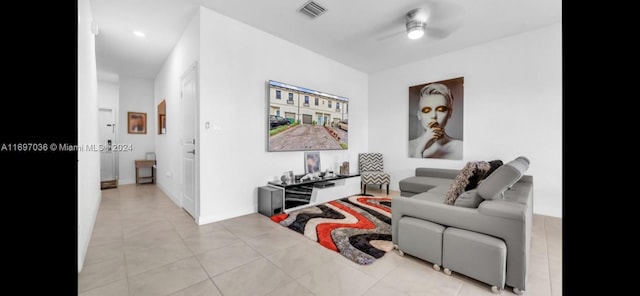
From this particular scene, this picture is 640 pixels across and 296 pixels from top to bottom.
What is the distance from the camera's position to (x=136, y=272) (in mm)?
1936

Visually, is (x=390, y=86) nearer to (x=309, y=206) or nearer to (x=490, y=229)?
(x=309, y=206)

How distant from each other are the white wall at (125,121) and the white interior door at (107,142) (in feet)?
0.48

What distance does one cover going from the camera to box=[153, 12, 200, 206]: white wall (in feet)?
10.9

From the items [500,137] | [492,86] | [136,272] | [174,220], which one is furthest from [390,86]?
[136,272]

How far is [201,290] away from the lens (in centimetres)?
171

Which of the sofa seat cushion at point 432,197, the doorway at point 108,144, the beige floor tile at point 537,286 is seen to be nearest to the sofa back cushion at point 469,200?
the sofa seat cushion at point 432,197

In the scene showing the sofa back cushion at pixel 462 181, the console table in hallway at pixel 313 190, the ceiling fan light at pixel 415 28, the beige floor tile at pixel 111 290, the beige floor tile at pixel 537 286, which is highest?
the ceiling fan light at pixel 415 28

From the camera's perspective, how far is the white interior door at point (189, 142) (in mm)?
3203

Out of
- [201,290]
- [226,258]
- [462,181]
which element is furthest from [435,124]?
[201,290]

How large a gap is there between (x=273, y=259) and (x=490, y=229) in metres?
1.67

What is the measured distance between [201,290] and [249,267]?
0.39 meters

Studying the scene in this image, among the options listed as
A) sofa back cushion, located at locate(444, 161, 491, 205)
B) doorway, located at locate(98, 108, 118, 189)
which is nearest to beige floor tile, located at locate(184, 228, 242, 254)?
sofa back cushion, located at locate(444, 161, 491, 205)

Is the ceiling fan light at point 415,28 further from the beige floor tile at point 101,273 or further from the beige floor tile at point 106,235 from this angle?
the beige floor tile at point 106,235

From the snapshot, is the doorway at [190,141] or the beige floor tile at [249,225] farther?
the doorway at [190,141]
